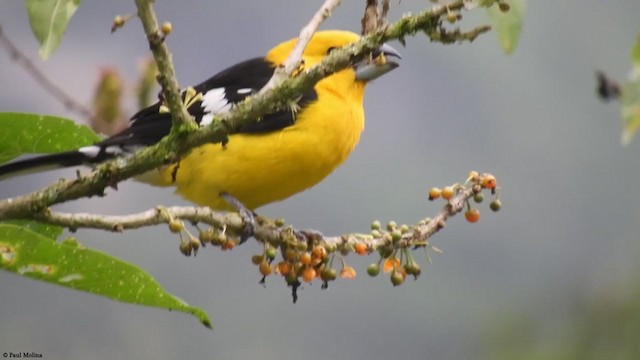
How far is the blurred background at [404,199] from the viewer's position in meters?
21.3

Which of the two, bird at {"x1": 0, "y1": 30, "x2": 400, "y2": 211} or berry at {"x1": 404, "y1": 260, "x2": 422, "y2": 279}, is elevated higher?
bird at {"x1": 0, "y1": 30, "x2": 400, "y2": 211}

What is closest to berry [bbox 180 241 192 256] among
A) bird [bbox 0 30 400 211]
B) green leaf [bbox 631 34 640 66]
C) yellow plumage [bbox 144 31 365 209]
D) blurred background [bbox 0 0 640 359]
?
green leaf [bbox 631 34 640 66]

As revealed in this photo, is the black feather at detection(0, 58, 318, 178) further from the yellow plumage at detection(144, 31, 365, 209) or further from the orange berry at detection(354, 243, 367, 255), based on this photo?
the orange berry at detection(354, 243, 367, 255)

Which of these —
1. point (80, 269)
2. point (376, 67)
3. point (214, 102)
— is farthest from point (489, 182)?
point (376, 67)

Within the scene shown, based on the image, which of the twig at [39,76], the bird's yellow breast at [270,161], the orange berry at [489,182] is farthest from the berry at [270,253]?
the bird's yellow breast at [270,161]

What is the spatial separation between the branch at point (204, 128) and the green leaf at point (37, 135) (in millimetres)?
298

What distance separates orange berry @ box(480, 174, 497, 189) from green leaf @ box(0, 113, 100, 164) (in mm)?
907

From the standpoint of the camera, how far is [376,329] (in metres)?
26.8

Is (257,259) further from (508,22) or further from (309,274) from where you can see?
(508,22)

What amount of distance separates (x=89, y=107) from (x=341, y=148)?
0.88 meters

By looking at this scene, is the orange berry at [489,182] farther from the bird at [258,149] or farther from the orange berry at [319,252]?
the bird at [258,149]

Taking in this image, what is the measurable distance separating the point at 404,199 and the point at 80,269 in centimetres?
2302

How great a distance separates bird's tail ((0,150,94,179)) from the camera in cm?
308

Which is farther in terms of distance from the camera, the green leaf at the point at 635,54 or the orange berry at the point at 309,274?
the orange berry at the point at 309,274
